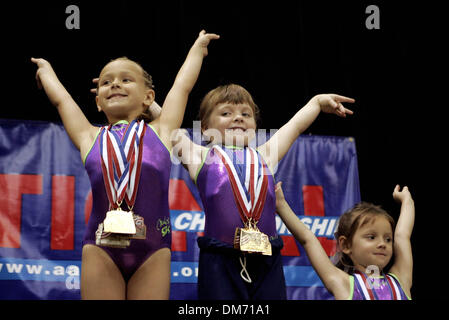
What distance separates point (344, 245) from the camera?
3.21 metres

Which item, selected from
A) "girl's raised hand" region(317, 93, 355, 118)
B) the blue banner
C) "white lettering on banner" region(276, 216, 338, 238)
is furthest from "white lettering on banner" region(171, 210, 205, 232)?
"girl's raised hand" region(317, 93, 355, 118)

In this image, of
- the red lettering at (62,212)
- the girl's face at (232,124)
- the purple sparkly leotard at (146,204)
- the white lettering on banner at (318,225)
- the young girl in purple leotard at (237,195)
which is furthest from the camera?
the white lettering on banner at (318,225)

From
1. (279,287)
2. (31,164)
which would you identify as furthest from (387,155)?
(31,164)

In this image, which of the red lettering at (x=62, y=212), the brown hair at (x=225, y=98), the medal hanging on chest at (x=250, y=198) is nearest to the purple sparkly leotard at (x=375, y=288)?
the medal hanging on chest at (x=250, y=198)

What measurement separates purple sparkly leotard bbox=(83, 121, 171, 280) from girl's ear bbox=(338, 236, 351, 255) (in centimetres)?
101

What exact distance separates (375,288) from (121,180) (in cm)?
126

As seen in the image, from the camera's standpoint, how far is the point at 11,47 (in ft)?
12.3

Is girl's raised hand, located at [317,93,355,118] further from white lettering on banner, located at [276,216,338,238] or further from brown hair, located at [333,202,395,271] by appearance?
white lettering on banner, located at [276,216,338,238]

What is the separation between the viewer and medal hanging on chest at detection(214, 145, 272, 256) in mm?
2545

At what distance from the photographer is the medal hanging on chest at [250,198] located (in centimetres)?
254

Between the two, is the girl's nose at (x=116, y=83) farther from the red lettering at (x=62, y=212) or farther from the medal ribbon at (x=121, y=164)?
the red lettering at (x=62, y=212)

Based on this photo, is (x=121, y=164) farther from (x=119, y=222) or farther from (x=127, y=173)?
(x=119, y=222)

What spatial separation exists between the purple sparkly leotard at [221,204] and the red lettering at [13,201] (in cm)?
130

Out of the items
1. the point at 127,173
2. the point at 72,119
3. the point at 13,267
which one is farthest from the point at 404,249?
the point at 13,267
